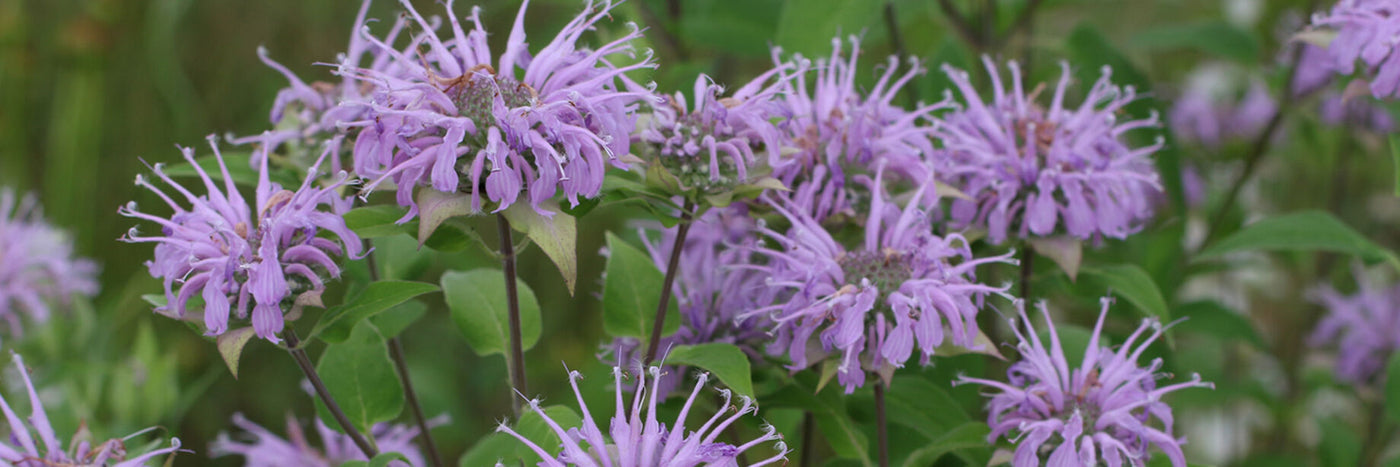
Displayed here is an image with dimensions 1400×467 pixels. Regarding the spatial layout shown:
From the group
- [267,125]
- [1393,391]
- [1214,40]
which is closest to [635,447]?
[1393,391]

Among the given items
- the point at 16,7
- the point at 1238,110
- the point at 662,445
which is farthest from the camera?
the point at 16,7

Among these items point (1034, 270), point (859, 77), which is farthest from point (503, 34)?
point (1034, 270)

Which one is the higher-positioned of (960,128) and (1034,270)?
(960,128)

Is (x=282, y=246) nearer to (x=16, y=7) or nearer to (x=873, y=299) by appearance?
(x=873, y=299)

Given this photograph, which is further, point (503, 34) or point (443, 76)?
point (503, 34)

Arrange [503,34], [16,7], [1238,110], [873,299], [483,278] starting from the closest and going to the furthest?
[873,299] < [483,278] < [1238,110] < [16,7] < [503,34]

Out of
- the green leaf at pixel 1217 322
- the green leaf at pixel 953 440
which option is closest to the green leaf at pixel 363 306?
the green leaf at pixel 953 440

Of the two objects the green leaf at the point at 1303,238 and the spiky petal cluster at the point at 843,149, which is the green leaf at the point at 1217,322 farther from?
the spiky petal cluster at the point at 843,149
